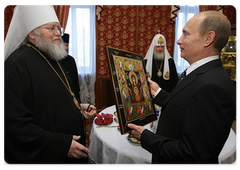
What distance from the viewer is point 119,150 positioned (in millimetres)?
1594

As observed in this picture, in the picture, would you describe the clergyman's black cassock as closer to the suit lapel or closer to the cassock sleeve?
the cassock sleeve

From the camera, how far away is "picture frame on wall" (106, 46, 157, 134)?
137cm

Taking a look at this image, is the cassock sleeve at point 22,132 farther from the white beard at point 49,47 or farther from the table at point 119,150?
the table at point 119,150

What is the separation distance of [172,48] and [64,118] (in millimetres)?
5014

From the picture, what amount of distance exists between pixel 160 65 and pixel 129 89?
321 cm

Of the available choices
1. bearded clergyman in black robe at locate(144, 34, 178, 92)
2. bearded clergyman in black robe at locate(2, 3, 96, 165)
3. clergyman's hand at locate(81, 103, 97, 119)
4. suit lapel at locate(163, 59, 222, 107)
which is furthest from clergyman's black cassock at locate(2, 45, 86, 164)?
bearded clergyman in black robe at locate(144, 34, 178, 92)

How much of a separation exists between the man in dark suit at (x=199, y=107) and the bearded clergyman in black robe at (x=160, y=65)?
3.17 metres

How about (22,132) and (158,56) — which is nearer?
(22,132)

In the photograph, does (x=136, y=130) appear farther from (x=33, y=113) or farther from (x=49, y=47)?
(x=49, y=47)

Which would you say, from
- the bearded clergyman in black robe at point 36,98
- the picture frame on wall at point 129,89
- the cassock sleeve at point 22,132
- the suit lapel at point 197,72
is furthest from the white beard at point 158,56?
the cassock sleeve at point 22,132

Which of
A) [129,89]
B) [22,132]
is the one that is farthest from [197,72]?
[22,132]

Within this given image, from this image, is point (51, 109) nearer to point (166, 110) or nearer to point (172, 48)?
point (166, 110)

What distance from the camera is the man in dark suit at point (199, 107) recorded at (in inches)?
38.7

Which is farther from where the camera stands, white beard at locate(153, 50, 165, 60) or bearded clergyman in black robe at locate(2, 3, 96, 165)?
white beard at locate(153, 50, 165, 60)
